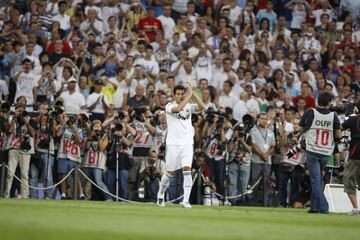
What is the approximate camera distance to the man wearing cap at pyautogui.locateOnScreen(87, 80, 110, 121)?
24609 mm

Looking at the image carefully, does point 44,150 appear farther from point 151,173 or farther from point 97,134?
point 151,173

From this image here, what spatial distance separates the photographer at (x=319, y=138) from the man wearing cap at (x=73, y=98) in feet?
28.4

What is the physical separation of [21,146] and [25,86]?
98.8 inches

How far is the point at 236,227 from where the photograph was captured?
1158cm

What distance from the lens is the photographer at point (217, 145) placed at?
2369 centimetres

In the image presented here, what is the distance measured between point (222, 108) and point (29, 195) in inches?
237

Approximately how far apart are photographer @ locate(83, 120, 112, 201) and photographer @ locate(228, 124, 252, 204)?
3507mm

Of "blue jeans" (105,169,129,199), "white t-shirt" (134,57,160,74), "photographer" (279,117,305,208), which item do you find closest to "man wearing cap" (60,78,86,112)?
"blue jeans" (105,169,129,199)

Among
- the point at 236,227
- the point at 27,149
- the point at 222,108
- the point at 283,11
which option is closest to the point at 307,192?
the point at 222,108

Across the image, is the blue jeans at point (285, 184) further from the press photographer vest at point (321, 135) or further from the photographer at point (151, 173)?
the press photographer vest at point (321, 135)

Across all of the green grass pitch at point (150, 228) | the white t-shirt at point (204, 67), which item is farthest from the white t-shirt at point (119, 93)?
the green grass pitch at point (150, 228)

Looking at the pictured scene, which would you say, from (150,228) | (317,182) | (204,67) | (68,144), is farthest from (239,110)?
(150,228)

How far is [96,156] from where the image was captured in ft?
77.2

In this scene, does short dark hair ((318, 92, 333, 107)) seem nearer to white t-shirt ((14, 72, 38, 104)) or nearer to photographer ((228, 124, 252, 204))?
photographer ((228, 124, 252, 204))
